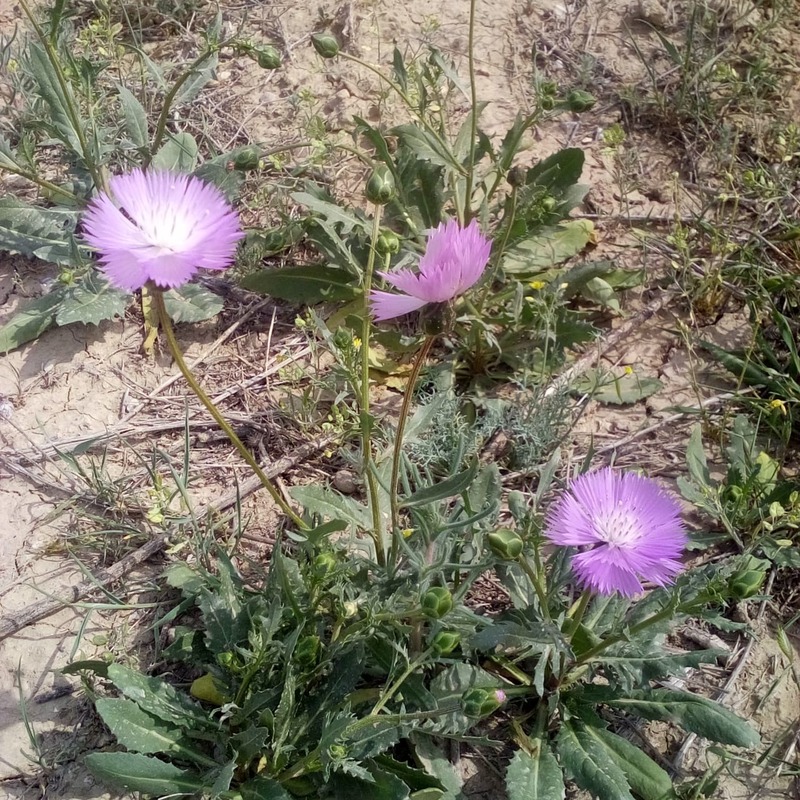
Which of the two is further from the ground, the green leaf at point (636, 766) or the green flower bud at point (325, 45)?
the green flower bud at point (325, 45)

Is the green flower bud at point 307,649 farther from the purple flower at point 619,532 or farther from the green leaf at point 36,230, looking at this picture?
the green leaf at point 36,230

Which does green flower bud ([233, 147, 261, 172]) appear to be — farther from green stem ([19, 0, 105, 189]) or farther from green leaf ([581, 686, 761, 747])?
green leaf ([581, 686, 761, 747])

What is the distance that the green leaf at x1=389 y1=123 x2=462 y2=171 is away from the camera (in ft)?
7.20

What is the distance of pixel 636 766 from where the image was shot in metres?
1.55

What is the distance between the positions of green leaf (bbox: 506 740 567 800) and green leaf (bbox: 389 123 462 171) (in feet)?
4.74

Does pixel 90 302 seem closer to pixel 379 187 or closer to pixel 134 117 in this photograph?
pixel 134 117

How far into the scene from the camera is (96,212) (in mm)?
1209

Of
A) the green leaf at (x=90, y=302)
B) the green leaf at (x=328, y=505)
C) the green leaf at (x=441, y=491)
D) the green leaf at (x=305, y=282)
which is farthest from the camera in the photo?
the green leaf at (x=305, y=282)

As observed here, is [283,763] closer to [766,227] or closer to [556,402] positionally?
[556,402]

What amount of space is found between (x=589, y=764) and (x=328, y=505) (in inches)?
27.0

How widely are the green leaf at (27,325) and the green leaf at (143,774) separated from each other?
1199mm

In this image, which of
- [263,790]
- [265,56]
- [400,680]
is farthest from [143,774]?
[265,56]

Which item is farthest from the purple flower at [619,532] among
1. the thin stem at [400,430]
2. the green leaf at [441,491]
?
the thin stem at [400,430]

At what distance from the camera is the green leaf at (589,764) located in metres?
1.46
